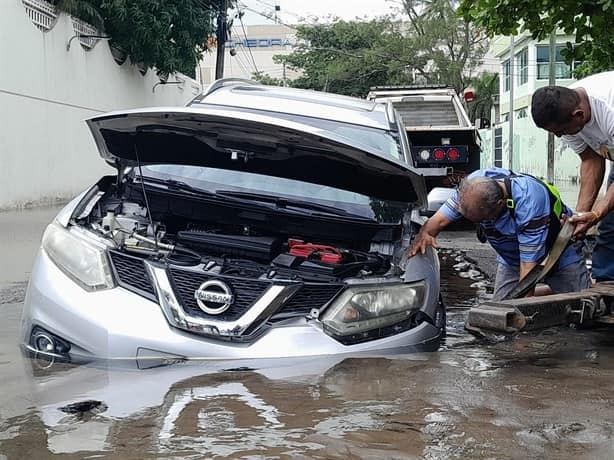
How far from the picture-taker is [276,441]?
253cm

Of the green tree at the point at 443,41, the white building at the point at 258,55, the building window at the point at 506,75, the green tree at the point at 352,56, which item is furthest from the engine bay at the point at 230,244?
the white building at the point at 258,55

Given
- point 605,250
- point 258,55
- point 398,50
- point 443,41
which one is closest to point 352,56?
point 398,50

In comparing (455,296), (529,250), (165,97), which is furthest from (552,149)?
(529,250)

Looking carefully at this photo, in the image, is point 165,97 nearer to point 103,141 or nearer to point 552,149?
point 552,149

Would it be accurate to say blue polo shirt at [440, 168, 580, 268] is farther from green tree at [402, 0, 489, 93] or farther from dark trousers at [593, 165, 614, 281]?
green tree at [402, 0, 489, 93]

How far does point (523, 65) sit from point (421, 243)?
118ft

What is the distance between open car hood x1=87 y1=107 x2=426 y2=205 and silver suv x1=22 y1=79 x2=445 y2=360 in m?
0.01

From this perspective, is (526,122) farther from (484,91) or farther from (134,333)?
(134,333)

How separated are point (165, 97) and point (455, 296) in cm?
2224

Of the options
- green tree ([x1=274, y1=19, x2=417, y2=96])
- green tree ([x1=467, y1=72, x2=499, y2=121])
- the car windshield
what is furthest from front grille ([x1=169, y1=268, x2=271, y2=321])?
green tree ([x1=467, y1=72, x2=499, y2=121])

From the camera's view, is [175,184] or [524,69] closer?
[175,184]

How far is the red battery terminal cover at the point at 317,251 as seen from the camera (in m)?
3.85

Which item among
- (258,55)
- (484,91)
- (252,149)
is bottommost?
(252,149)

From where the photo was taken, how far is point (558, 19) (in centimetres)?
680
